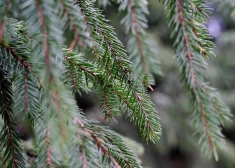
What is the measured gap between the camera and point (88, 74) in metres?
0.66

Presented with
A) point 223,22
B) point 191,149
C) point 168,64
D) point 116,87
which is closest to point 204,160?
point 191,149

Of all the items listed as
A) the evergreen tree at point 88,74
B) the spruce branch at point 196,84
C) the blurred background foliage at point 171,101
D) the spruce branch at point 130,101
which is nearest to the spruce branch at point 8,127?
the evergreen tree at point 88,74

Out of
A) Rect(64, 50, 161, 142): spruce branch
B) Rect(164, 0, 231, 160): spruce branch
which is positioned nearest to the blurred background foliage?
Rect(64, 50, 161, 142): spruce branch

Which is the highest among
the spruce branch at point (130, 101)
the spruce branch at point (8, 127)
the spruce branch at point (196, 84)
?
the spruce branch at point (196, 84)

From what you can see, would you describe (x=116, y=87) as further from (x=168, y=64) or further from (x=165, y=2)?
(x=168, y=64)

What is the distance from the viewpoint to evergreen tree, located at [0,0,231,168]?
405 millimetres

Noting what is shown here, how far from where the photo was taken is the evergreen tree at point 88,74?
405 mm

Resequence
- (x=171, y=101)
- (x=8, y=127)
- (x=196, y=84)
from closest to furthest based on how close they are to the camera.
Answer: (x=196, y=84) < (x=8, y=127) < (x=171, y=101)

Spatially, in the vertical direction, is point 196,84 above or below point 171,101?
above

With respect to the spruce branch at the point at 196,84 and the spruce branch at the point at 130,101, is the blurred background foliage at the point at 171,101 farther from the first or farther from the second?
the spruce branch at the point at 196,84

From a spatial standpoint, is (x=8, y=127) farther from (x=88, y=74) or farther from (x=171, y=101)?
(x=171, y=101)

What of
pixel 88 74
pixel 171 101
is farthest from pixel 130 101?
pixel 171 101

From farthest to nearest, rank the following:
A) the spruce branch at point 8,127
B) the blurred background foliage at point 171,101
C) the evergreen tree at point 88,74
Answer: the blurred background foliage at point 171,101, the spruce branch at point 8,127, the evergreen tree at point 88,74

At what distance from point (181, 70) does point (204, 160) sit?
13.6 feet
